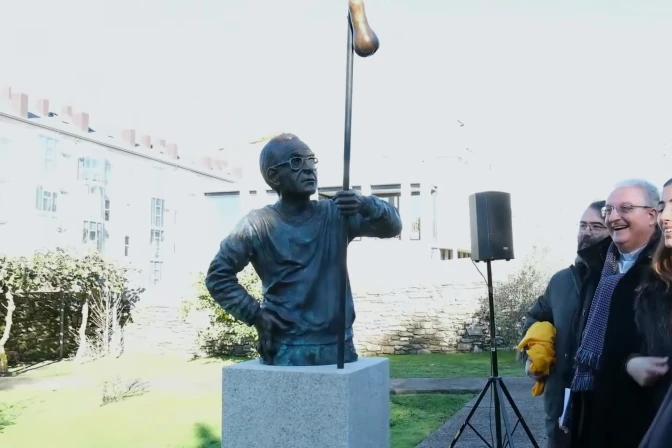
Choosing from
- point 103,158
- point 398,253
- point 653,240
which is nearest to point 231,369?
point 653,240

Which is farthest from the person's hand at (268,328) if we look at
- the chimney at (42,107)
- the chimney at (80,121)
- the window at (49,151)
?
the chimney at (80,121)

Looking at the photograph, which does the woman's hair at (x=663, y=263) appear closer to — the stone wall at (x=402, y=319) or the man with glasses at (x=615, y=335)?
the man with glasses at (x=615, y=335)

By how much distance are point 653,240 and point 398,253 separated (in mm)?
16928

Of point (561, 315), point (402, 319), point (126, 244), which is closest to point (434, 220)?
point (402, 319)

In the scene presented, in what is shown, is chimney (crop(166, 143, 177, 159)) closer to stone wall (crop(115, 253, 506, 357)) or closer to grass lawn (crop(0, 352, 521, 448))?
stone wall (crop(115, 253, 506, 357))

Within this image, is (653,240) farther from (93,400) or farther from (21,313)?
(21,313)

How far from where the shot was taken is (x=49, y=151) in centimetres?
2688

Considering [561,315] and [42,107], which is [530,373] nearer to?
[561,315]

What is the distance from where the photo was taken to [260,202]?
878 inches

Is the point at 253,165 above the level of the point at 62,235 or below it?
above

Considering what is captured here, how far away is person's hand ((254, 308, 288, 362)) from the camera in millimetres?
2816

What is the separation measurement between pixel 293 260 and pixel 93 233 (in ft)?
91.1

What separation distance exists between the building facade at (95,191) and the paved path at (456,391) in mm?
8403

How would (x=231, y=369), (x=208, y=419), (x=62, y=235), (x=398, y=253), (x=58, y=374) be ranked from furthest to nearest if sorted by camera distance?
(x=62, y=235) → (x=398, y=253) → (x=58, y=374) → (x=208, y=419) → (x=231, y=369)
